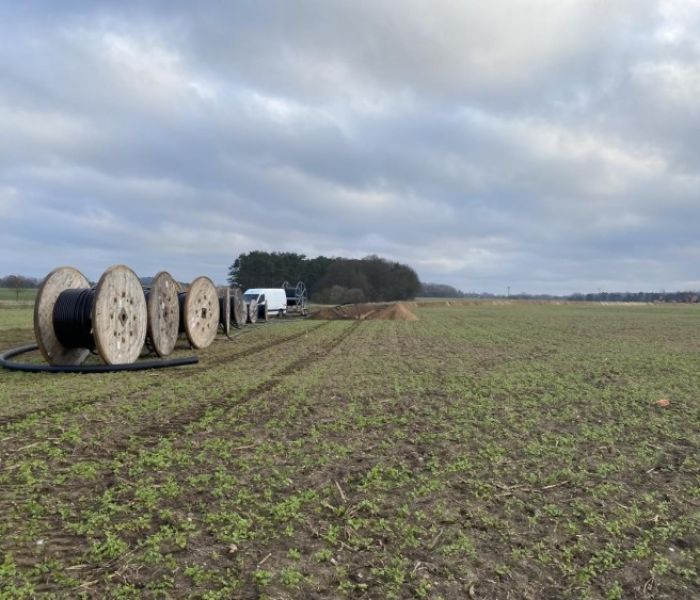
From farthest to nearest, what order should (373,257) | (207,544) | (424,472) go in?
(373,257), (424,472), (207,544)

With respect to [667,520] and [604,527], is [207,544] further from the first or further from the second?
[667,520]

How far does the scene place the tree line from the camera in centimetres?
9419

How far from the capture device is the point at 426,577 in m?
3.27

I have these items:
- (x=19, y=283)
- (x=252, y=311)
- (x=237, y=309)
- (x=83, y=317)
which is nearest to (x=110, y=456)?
(x=83, y=317)

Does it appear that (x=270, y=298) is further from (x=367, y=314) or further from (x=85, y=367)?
(x=85, y=367)

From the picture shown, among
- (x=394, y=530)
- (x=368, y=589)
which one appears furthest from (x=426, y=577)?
(x=394, y=530)

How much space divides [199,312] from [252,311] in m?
13.9

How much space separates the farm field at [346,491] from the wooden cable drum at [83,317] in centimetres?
144

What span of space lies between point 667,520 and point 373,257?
114m

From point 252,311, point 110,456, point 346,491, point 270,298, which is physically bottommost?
point 346,491

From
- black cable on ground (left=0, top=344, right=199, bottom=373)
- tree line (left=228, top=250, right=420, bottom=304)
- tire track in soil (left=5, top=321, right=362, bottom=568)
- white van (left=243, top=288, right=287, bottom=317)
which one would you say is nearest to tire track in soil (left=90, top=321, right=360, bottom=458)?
tire track in soil (left=5, top=321, right=362, bottom=568)

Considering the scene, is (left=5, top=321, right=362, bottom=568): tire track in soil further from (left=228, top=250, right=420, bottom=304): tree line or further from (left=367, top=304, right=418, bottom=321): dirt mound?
(left=228, top=250, right=420, bottom=304): tree line

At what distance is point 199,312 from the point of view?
654 inches

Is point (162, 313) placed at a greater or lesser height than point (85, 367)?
greater
